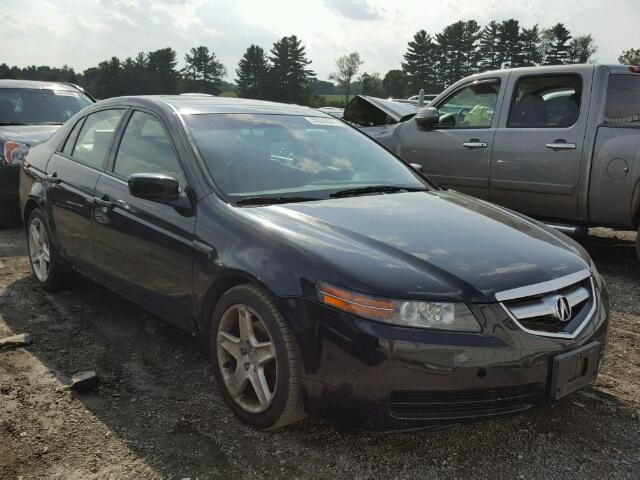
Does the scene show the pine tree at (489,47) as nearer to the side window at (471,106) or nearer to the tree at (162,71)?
the tree at (162,71)

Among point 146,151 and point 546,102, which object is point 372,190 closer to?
point 146,151

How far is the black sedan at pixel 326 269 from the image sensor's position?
2.40 meters

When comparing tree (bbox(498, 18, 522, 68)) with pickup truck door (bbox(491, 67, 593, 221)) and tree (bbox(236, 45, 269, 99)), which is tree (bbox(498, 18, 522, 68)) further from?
pickup truck door (bbox(491, 67, 593, 221))

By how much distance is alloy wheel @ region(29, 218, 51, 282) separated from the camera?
4.84m

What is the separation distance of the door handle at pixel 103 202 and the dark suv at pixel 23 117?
12.6 ft

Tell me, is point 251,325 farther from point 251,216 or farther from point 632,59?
point 632,59

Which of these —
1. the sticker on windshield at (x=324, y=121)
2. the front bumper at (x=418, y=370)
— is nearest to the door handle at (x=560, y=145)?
the sticker on windshield at (x=324, y=121)

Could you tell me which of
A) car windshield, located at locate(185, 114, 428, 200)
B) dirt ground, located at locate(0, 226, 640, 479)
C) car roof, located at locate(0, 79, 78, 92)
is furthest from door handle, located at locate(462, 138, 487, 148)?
car roof, located at locate(0, 79, 78, 92)

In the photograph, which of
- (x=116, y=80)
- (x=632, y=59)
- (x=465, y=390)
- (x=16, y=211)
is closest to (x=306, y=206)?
(x=465, y=390)

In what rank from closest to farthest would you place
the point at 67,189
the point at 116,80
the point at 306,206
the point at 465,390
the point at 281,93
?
1. the point at 465,390
2. the point at 306,206
3. the point at 67,189
4. the point at 116,80
5. the point at 281,93

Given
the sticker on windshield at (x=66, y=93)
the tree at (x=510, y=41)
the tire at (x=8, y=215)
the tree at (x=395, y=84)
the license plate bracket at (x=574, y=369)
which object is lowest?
the tire at (x=8, y=215)

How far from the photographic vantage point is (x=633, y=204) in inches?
210

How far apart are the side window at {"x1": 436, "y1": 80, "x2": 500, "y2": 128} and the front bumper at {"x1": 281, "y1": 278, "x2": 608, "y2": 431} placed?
430 centimetres

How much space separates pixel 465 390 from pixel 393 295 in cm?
45
